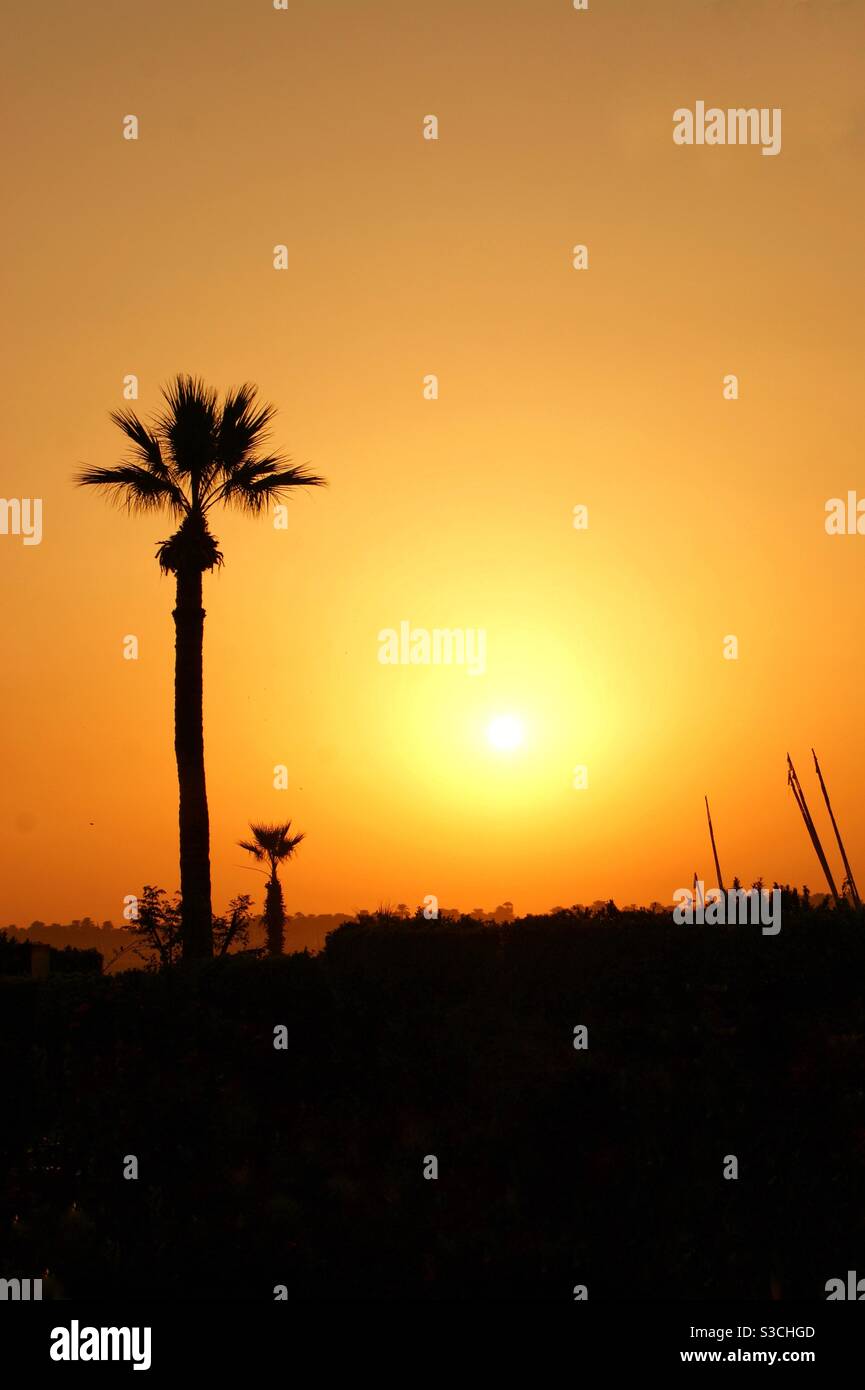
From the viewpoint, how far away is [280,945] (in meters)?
60.3

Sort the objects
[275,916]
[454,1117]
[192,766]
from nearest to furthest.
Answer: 1. [454,1117]
2. [192,766]
3. [275,916]

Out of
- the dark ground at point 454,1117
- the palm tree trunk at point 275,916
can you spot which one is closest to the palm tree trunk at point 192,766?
the dark ground at point 454,1117

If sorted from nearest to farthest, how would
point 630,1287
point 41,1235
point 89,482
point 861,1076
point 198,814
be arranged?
1. point 630,1287
2. point 41,1235
3. point 861,1076
4. point 198,814
5. point 89,482

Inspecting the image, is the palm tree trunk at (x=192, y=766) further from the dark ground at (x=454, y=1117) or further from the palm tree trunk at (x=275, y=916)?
the palm tree trunk at (x=275, y=916)

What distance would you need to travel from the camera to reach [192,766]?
29.0 metres

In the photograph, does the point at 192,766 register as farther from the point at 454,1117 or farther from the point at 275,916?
the point at 275,916

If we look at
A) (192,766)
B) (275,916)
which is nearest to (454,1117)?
(192,766)

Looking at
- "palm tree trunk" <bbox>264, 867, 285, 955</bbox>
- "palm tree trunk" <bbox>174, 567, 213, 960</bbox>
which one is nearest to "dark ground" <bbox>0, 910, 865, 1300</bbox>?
"palm tree trunk" <bbox>174, 567, 213, 960</bbox>

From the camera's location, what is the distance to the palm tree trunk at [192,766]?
2772 cm

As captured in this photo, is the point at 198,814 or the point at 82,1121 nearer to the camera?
the point at 82,1121

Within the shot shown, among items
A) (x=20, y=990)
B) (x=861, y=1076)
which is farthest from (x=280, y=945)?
(x=861, y=1076)
